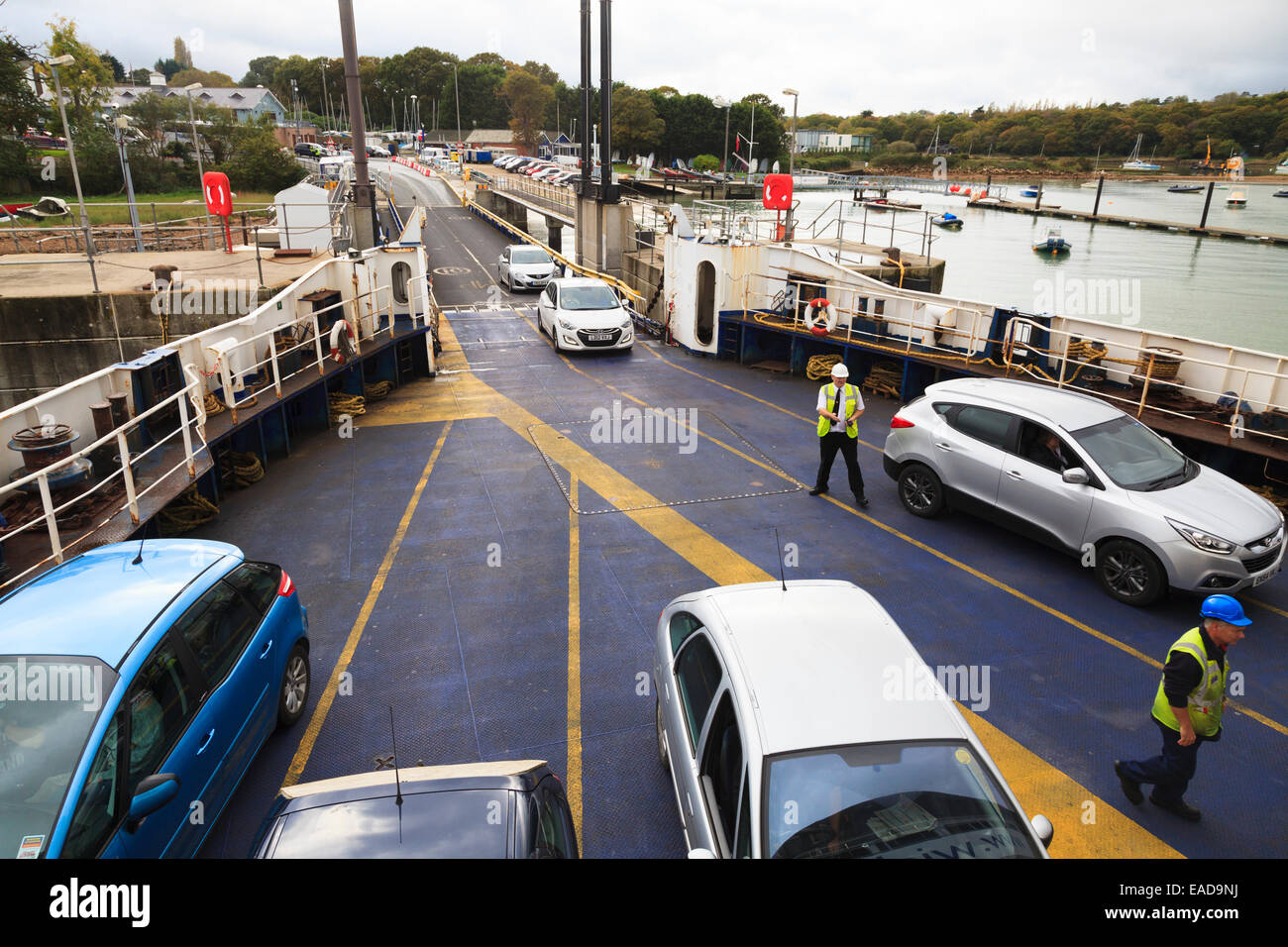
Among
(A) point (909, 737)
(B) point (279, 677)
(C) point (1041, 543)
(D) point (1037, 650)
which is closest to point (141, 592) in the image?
(B) point (279, 677)

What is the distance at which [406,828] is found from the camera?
3.50 m

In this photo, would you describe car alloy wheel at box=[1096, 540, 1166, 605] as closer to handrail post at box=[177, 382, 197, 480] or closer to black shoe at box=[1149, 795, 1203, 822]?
black shoe at box=[1149, 795, 1203, 822]

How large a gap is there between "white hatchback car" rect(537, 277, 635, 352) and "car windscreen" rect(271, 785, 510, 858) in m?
14.9

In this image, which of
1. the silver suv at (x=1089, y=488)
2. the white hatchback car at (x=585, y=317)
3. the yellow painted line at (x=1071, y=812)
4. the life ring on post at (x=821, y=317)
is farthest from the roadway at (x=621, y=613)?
the white hatchback car at (x=585, y=317)

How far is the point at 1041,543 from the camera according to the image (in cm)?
889

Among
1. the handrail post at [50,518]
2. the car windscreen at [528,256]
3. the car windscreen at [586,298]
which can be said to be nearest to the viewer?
the handrail post at [50,518]

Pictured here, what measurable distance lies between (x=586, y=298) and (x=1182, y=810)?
16.1 m

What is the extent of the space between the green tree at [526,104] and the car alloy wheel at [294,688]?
13973cm

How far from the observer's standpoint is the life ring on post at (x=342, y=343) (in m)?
13.4

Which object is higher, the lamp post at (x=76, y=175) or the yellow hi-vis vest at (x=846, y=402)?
the lamp post at (x=76, y=175)

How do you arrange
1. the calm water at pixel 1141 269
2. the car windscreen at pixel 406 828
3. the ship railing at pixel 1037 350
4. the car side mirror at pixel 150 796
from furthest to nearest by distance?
the calm water at pixel 1141 269 → the ship railing at pixel 1037 350 → the car side mirror at pixel 150 796 → the car windscreen at pixel 406 828

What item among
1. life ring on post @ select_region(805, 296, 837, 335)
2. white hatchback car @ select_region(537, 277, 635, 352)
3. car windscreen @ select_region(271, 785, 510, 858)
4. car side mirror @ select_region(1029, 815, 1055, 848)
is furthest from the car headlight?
white hatchback car @ select_region(537, 277, 635, 352)

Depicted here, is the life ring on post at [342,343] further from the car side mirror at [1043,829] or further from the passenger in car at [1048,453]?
the car side mirror at [1043,829]

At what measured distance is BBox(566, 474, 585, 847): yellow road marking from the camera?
17.7 feet
